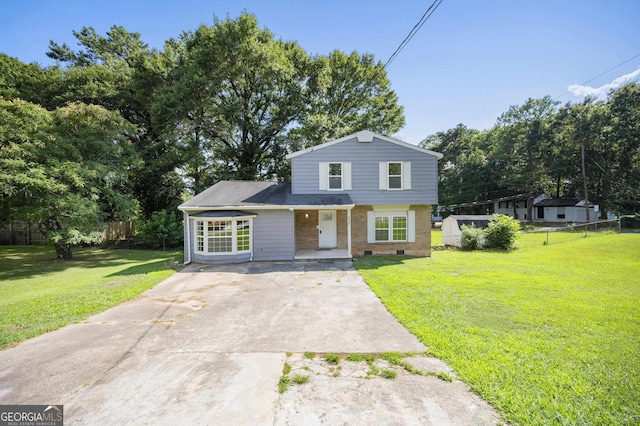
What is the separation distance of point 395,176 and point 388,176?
1.22 ft

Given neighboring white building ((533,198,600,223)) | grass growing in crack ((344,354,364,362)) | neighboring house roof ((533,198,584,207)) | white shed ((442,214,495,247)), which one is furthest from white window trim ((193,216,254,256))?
neighboring house roof ((533,198,584,207))

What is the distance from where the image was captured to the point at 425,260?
12.0 m

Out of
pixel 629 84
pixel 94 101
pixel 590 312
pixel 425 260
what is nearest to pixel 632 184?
pixel 629 84

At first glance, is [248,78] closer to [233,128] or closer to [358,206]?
[233,128]

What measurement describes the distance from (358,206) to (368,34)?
24.1 ft

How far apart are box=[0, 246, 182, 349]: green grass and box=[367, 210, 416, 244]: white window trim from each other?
9128 millimetres

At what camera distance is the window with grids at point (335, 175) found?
13117mm

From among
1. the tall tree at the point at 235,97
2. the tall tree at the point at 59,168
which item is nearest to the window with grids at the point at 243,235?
the tall tree at the point at 59,168

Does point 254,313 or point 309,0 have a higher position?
point 309,0

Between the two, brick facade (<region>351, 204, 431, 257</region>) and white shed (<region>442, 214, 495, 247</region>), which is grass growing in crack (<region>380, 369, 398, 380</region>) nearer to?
brick facade (<region>351, 204, 431, 257</region>)

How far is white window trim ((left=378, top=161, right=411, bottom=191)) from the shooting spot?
511 inches

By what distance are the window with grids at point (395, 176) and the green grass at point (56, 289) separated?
10554 millimetres

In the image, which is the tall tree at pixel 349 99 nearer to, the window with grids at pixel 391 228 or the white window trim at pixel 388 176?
the white window trim at pixel 388 176

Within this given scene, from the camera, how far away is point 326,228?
542 inches
